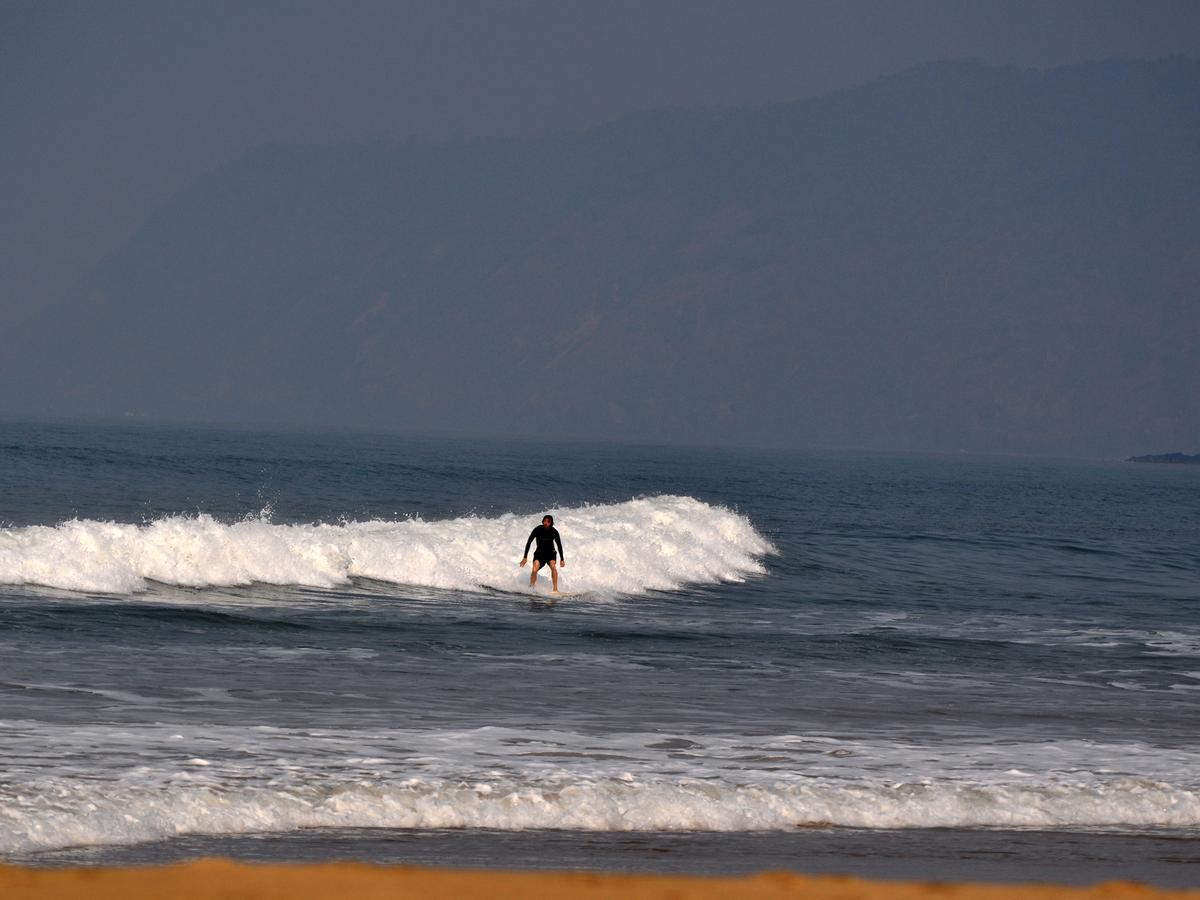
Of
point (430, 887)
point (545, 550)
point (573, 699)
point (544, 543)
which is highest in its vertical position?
point (544, 543)

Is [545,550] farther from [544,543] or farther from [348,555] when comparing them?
[348,555]

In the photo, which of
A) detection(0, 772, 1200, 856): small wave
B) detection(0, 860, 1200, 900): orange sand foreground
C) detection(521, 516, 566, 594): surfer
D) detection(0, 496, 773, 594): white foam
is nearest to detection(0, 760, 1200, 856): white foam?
detection(0, 772, 1200, 856): small wave

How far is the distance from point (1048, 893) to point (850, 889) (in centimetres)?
91

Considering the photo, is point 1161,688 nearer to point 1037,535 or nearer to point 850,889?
point 850,889

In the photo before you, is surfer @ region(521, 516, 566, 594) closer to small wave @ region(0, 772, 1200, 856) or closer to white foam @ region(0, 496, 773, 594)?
white foam @ region(0, 496, 773, 594)

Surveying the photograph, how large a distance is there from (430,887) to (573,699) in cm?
686

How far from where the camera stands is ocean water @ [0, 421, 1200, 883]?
897 cm

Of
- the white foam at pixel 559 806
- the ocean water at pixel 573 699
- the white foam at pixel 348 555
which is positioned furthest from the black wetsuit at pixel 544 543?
the white foam at pixel 559 806

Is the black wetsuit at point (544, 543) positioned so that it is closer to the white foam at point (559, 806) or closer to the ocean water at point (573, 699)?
the ocean water at point (573, 699)

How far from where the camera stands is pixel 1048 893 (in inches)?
276

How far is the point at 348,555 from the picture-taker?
24938 mm

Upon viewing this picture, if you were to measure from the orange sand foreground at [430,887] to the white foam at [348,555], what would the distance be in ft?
47.0

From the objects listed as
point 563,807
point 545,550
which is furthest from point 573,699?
point 545,550

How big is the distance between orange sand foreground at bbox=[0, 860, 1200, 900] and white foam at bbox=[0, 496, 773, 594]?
47.0ft
